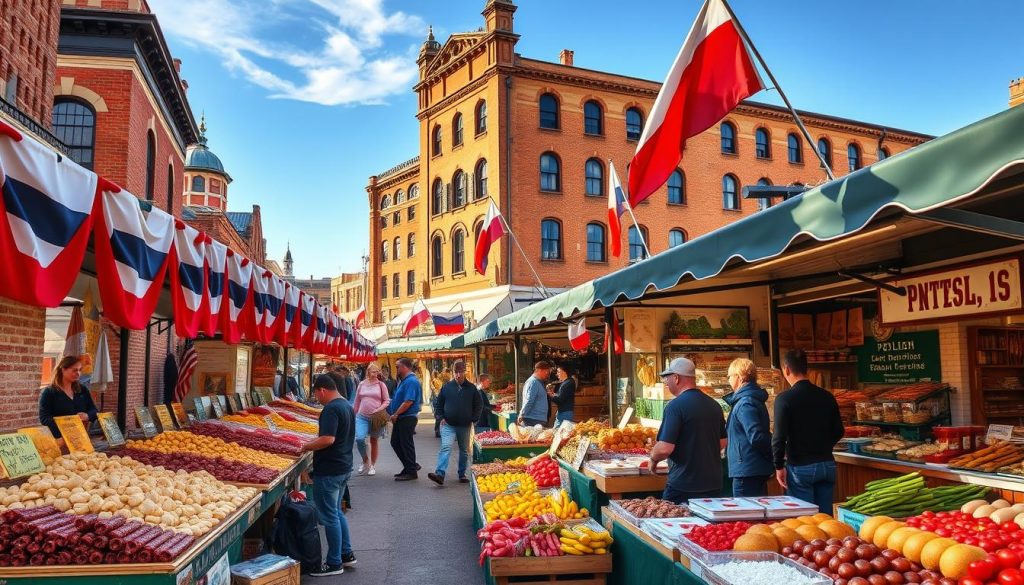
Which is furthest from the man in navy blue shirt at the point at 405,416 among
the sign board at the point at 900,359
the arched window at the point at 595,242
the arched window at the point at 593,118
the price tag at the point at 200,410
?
the arched window at the point at 593,118

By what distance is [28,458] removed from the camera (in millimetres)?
5203

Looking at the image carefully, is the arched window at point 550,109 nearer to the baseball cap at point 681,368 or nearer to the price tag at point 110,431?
the price tag at point 110,431

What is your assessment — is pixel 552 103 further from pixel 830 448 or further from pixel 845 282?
pixel 830 448

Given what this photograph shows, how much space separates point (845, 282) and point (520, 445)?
16.9ft

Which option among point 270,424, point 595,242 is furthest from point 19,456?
point 595,242

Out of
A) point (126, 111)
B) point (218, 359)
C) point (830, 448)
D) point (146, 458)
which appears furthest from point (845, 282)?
point (126, 111)

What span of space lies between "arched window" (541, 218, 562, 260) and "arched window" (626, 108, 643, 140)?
613 centimetres

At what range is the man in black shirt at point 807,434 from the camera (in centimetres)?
575

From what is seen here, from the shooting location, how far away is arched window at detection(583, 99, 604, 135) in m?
34.3

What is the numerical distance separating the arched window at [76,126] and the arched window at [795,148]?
34105mm

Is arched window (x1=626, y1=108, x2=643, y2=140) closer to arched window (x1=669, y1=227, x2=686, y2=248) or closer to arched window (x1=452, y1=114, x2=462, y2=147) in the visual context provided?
arched window (x1=669, y1=227, x2=686, y2=248)

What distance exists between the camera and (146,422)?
8.09 m

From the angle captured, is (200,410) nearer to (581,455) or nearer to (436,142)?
(581,455)

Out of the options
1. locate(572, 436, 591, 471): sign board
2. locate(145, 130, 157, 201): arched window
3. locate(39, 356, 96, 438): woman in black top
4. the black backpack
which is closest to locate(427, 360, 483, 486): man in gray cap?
locate(572, 436, 591, 471): sign board
